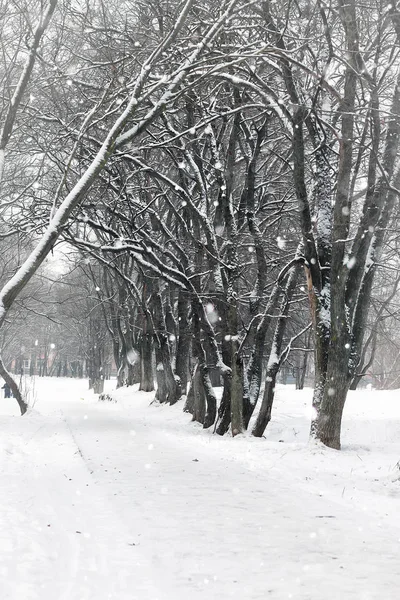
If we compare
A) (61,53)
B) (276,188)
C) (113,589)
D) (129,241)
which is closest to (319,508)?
(113,589)

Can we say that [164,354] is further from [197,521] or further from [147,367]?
[197,521]

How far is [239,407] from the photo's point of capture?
14.5 meters

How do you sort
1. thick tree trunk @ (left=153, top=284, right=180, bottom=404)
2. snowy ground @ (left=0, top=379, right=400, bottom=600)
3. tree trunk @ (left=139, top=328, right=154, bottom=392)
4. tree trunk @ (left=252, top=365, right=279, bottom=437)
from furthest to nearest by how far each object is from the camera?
tree trunk @ (left=139, top=328, right=154, bottom=392), thick tree trunk @ (left=153, top=284, right=180, bottom=404), tree trunk @ (left=252, top=365, right=279, bottom=437), snowy ground @ (left=0, top=379, right=400, bottom=600)

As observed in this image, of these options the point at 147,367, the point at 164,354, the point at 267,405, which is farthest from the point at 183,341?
the point at 267,405

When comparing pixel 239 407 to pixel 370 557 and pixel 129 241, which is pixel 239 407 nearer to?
pixel 129 241

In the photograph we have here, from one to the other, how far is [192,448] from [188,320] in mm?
10974

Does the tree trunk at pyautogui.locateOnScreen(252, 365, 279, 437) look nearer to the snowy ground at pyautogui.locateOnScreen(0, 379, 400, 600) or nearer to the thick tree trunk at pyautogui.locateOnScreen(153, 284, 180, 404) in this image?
the snowy ground at pyautogui.locateOnScreen(0, 379, 400, 600)

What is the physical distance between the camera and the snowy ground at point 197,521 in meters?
4.21

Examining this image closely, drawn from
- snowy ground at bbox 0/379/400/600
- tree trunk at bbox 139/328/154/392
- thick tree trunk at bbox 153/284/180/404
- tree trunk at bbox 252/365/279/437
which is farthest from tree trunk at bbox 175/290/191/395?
snowy ground at bbox 0/379/400/600

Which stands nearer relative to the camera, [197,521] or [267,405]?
[197,521]

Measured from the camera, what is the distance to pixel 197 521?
235 inches

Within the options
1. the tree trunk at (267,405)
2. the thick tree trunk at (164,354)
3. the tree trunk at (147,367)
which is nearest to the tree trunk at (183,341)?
the thick tree trunk at (164,354)

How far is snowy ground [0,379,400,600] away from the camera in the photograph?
421 centimetres

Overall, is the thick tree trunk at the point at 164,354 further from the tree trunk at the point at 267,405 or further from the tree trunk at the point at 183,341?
the tree trunk at the point at 267,405
